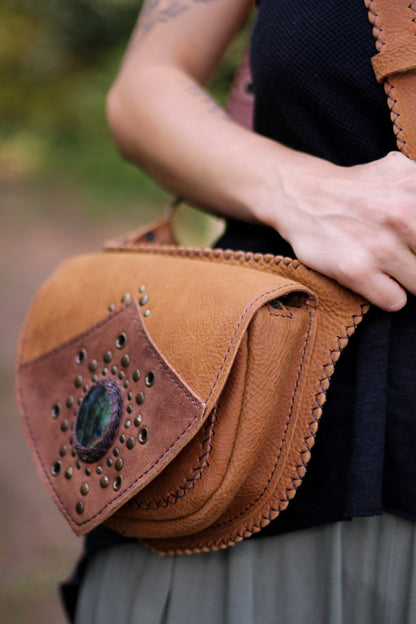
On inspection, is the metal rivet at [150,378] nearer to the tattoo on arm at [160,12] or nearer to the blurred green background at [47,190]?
the blurred green background at [47,190]

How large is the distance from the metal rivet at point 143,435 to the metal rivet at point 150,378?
57 mm

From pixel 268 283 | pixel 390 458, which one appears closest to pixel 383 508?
pixel 390 458

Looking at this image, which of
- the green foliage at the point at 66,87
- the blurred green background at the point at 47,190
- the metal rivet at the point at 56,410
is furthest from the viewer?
the green foliage at the point at 66,87

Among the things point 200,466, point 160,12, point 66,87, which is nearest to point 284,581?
point 200,466

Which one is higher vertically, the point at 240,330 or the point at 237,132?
the point at 237,132

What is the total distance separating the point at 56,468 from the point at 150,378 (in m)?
0.24

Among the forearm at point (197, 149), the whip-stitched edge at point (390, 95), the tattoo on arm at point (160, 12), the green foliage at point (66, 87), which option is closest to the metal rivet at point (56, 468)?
the forearm at point (197, 149)

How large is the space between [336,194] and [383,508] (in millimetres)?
410

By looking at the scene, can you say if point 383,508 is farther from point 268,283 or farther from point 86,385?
point 86,385

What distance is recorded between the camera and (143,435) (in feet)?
2.74

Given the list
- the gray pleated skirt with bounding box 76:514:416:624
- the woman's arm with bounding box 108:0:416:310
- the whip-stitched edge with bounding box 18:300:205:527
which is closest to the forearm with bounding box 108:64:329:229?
the woman's arm with bounding box 108:0:416:310

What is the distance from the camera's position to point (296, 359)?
2.73 feet

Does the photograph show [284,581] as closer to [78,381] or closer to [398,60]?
[78,381]

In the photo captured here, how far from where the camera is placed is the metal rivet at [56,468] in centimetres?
96
